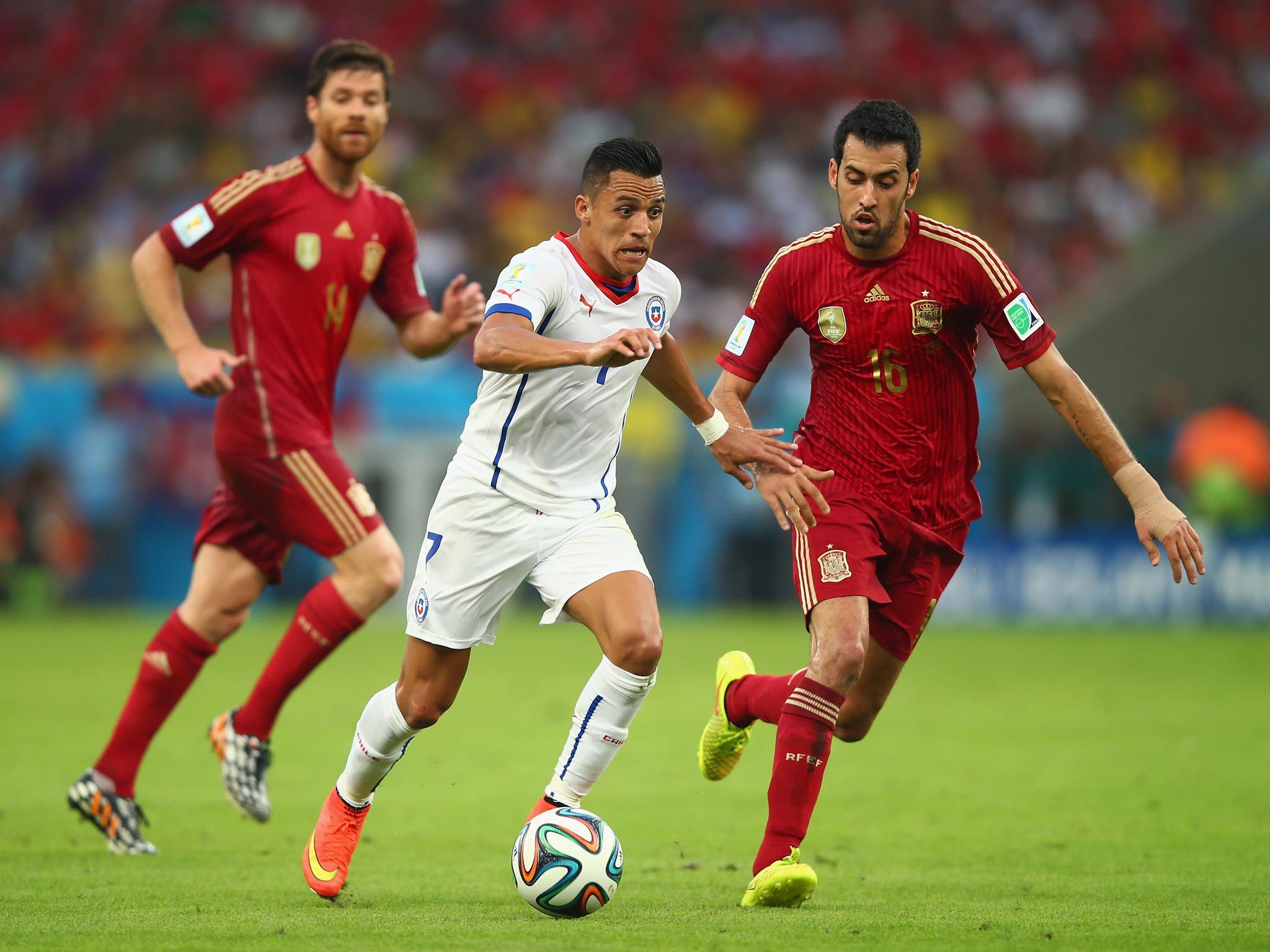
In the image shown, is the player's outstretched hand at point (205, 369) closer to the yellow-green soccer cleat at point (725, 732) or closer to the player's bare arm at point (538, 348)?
the player's bare arm at point (538, 348)

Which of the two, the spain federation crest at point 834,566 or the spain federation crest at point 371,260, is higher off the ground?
the spain federation crest at point 371,260

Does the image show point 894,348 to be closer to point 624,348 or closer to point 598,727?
point 624,348

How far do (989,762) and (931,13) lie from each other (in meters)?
16.1

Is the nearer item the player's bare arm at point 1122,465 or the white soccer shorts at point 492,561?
the player's bare arm at point 1122,465

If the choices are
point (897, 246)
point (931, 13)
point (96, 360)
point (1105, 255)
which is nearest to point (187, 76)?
point (96, 360)

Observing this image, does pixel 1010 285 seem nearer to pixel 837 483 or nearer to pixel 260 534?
pixel 837 483

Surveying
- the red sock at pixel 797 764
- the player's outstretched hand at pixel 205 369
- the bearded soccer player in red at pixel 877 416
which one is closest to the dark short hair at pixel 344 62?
the player's outstretched hand at pixel 205 369

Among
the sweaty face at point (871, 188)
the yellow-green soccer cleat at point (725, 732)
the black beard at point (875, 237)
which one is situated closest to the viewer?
the sweaty face at point (871, 188)

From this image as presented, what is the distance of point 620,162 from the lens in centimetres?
515

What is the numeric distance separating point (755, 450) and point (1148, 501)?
1.30 meters

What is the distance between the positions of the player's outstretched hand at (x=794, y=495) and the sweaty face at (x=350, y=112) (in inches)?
91.4

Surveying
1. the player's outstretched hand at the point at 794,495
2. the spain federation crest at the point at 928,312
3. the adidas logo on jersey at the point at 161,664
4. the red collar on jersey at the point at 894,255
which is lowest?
the adidas logo on jersey at the point at 161,664

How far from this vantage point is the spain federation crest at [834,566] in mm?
5391

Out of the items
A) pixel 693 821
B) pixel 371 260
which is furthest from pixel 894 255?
pixel 693 821
